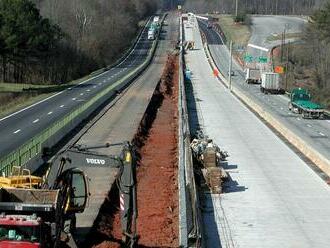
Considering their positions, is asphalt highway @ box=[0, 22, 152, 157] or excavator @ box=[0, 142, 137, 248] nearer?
excavator @ box=[0, 142, 137, 248]

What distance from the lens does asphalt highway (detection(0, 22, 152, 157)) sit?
4350 cm

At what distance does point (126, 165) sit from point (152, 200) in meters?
11.6

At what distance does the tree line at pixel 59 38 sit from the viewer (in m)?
93.0

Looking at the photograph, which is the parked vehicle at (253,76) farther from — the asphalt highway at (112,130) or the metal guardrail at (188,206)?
the metal guardrail at (188,206)

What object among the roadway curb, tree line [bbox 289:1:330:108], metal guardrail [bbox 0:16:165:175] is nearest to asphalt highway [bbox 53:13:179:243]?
metal guardrail [bbox 0:16:165:175]

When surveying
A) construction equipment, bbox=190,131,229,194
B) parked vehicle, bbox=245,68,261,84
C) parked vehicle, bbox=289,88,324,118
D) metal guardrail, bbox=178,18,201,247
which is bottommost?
parked vehicle, bbox=245,68,261,84

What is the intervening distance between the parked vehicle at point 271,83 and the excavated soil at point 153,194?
28682mm

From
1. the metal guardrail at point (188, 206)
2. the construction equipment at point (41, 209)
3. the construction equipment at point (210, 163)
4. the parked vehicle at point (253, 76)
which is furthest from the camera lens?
the parked vehicle at point (253, 76)

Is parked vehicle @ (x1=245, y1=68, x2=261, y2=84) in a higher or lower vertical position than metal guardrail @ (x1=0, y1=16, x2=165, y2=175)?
lower

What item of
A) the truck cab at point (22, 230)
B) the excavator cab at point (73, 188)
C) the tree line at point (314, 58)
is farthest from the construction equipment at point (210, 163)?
the tree line at point (314, 58)

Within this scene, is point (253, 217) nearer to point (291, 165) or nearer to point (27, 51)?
point (291, 165)

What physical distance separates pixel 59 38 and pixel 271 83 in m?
40.9

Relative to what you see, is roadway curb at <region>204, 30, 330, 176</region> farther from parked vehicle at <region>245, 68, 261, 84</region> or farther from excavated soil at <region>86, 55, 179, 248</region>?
parked vehicle at <region>245, 68, 261, 84</region>

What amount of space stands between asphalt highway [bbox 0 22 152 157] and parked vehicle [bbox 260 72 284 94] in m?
20.6
